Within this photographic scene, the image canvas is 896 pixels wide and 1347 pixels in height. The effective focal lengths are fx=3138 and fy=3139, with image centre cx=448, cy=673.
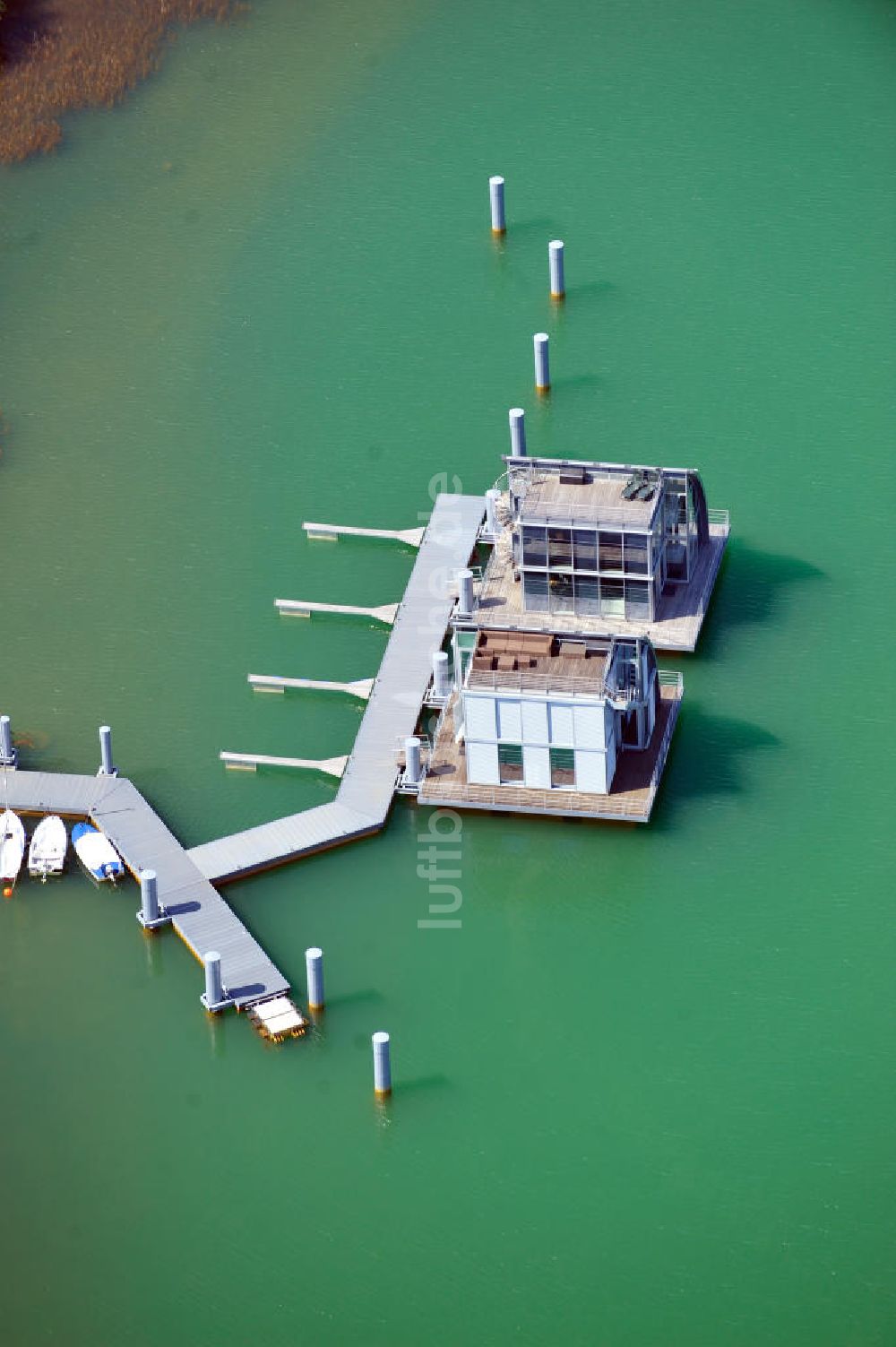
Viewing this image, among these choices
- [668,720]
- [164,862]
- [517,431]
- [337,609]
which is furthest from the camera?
[517,431]

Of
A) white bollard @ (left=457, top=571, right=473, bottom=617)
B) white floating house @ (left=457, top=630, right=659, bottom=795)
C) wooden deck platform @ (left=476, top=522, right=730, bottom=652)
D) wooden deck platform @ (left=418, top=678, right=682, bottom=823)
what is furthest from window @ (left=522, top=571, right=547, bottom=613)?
wooden deck platform @ (left=418, top=678, right=682, bottom=823)

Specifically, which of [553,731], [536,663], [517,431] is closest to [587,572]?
[536,663]

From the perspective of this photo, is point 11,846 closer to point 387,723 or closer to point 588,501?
point 387,723

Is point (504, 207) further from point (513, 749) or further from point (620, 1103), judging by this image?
point (620, 1103)

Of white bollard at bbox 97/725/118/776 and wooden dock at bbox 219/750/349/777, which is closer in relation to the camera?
white bollard at bbox 97/725/118/776

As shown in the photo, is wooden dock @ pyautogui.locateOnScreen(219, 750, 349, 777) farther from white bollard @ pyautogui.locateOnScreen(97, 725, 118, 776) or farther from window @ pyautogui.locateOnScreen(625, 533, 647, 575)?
window @ pyautogui.locateOnScreen(625, 533, 647, 575)
